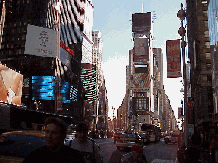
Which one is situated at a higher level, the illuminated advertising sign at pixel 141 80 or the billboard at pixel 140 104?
the illuminated advertising sign at pixel 141 80

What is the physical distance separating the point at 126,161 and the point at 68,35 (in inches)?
4680

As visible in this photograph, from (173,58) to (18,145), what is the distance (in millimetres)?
14286

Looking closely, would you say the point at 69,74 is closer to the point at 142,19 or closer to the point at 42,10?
the point at 42,10

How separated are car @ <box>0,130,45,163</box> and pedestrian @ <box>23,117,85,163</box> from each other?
1.87m

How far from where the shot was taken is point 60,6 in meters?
112

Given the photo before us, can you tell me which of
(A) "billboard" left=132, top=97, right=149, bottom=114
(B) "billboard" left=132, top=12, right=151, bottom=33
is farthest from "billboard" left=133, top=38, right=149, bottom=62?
(A) "billboard" left=132, top=97, right=149, bottom=114

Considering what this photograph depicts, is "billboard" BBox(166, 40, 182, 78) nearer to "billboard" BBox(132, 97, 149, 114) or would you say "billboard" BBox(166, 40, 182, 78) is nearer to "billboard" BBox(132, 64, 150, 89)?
"billboard" BBox(132, 97, 149, 114)

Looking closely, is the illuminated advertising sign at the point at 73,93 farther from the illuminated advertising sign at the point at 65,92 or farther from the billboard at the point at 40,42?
the billboard at the point at 40,42

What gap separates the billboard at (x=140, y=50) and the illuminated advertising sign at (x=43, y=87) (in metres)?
78.6

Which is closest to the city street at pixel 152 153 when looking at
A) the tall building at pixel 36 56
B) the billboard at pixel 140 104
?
the tall building at pixel 36 56

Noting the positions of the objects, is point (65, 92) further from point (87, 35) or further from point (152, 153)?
point (152, 153)

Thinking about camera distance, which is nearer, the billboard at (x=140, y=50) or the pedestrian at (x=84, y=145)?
the pedestrian at (x=84, y=145)

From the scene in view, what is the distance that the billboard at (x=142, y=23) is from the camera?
593 feet

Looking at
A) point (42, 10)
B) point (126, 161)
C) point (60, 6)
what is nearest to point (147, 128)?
point (126, 161)
